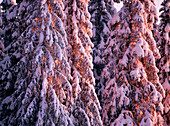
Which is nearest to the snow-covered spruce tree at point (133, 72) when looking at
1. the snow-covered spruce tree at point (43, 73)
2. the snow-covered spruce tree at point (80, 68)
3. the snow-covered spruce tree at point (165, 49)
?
the snow-covered spruce tree at point (80, 68)

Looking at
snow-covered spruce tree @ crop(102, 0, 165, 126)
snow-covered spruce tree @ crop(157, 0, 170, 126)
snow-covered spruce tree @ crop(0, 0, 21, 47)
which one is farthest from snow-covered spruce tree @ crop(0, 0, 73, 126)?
snow-covered spruce tree @ crop(157, 0, 170, 126)

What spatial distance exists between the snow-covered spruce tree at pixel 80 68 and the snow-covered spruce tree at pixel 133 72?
189 cm

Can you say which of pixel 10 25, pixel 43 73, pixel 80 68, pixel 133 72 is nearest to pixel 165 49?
pixel 133 72

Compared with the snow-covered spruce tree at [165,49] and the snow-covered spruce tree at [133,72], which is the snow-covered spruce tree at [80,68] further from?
the snow-covered spruce tree at [165,49]

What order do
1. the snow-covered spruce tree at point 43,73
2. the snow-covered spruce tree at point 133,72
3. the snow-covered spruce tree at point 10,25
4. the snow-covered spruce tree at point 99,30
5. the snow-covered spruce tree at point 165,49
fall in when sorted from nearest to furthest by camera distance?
the snow-covered spruce tree at point 43,73
the snow-covered spruce tree at point 133,72
the snow-covered spruce tree at point 10,25
the snow-covered spruce tree at point 165,49
the snow-covered spruce tree at point 99,30

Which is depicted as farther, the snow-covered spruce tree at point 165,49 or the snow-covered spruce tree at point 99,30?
the snow-covered spruce tree at point 99,30

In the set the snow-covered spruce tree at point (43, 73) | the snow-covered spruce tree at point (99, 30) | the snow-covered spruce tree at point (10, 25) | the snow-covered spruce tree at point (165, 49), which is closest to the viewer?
the snow-covered spruce tree at point (43, 73)

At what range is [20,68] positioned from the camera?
10.6 meters

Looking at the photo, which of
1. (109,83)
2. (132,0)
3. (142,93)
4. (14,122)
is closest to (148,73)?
(142,93)

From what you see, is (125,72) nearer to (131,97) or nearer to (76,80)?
(131,97)

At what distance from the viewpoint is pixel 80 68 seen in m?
12.6

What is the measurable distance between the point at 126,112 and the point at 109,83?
2.13m

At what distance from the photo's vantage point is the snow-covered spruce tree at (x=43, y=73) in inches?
384

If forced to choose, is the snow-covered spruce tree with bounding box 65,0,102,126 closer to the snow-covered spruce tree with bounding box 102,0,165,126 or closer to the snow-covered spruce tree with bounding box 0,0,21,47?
the snow-covered spruce tree with bounding box 102,0,165,126
